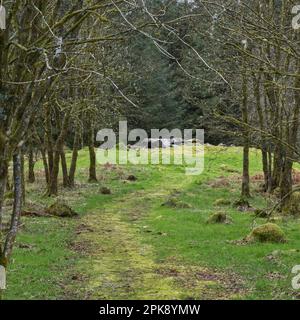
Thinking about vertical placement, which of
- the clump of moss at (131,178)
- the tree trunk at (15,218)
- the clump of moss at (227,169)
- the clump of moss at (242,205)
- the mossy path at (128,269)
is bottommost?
the mossy path at (128,269)

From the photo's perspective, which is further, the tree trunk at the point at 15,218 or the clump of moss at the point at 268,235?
the clump of moss at the point at 268,235

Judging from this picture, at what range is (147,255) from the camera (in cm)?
1481

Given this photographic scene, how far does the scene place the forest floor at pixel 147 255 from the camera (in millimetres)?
11164

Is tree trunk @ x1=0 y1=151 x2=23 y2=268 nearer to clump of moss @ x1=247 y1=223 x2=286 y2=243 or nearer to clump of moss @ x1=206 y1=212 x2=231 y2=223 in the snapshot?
clump of moss @ x1=247 y1=223 x2=286 y2=243

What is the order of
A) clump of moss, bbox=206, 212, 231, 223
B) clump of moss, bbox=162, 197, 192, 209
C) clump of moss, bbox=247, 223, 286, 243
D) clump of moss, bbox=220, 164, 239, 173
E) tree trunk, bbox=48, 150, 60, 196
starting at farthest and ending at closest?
1. clump of moss, bbox=220, 164, 239, 173
2. tree trunk, bbox=48, 150, 60, 196
3. clump of moss, bbox=162, 197, 192, 209
4. clump of moss, bbox=206, 212, 231, 223
5. clump of moss, bbox=247, 223, 286, 243

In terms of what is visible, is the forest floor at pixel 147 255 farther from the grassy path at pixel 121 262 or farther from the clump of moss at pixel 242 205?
the clump of moss at pixel 242 205

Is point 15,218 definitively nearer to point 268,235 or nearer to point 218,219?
point 268,235

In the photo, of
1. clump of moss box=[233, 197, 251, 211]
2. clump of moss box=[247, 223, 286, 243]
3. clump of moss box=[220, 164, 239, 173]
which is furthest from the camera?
clump of moss box=[220, 164, 239, 173]

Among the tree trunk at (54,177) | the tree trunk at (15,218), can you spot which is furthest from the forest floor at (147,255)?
the tree trunk at (15,218)

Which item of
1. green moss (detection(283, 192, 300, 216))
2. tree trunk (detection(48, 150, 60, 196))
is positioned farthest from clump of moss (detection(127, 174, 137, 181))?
green moss (detection(283, 192, 300, 216))

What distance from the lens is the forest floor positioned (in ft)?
36.6

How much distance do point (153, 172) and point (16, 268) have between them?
29225 mm
